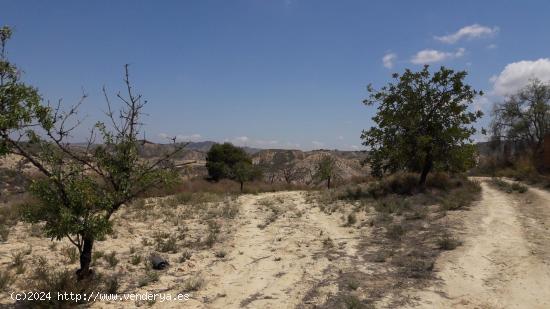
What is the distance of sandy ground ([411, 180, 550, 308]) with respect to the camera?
8133mm

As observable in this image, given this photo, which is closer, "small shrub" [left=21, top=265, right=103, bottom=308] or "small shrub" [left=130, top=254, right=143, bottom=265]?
"small shrub" [left=21, top=265, right=103, bottom=308]

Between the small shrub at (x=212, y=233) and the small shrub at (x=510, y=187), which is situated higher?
the small shrub at (x=510, y=187)

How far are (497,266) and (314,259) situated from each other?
15.1 feet

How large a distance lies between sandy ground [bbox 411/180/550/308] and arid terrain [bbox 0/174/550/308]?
3 centimetres

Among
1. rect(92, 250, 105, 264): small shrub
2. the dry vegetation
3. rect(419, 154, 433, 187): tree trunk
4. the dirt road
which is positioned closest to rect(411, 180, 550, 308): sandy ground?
the dry vegetation

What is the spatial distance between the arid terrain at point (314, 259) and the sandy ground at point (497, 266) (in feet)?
0.08

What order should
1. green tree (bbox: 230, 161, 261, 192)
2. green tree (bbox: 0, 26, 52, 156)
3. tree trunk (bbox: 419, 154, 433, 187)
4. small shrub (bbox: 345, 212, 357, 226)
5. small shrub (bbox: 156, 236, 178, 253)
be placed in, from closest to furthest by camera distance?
green tree (bbox: 0, 26, 52, 156)
small shrub (bbox: 156, 236, 178, 253)
small shrub (bbox: 345, 212, 357, 226)
tree trunk (bbox: 419, 154, 433, 187)
green tree (bbox: 230, 161, 261, 192)

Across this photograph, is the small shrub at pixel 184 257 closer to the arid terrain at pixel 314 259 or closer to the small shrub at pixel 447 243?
the arid terrain at pixel 314 259

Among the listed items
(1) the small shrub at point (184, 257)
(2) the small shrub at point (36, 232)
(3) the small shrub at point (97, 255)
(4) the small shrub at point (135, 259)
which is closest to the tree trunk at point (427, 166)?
(1) the small shrub at point (184, 257)

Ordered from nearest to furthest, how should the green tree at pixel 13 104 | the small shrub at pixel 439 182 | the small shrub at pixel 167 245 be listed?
the green tree at pixel 13 104 < the small shrub at pixel 167 245 < the small shrub at pixel 439 182

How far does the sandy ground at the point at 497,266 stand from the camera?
8.13 metres

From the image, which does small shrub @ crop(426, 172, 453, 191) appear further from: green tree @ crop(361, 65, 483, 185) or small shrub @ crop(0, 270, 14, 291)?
small shrub @ crop(0, 270, 14, 291)

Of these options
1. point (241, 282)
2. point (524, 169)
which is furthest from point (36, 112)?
point (524, 169)

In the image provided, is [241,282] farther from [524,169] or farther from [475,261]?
[524,169]
